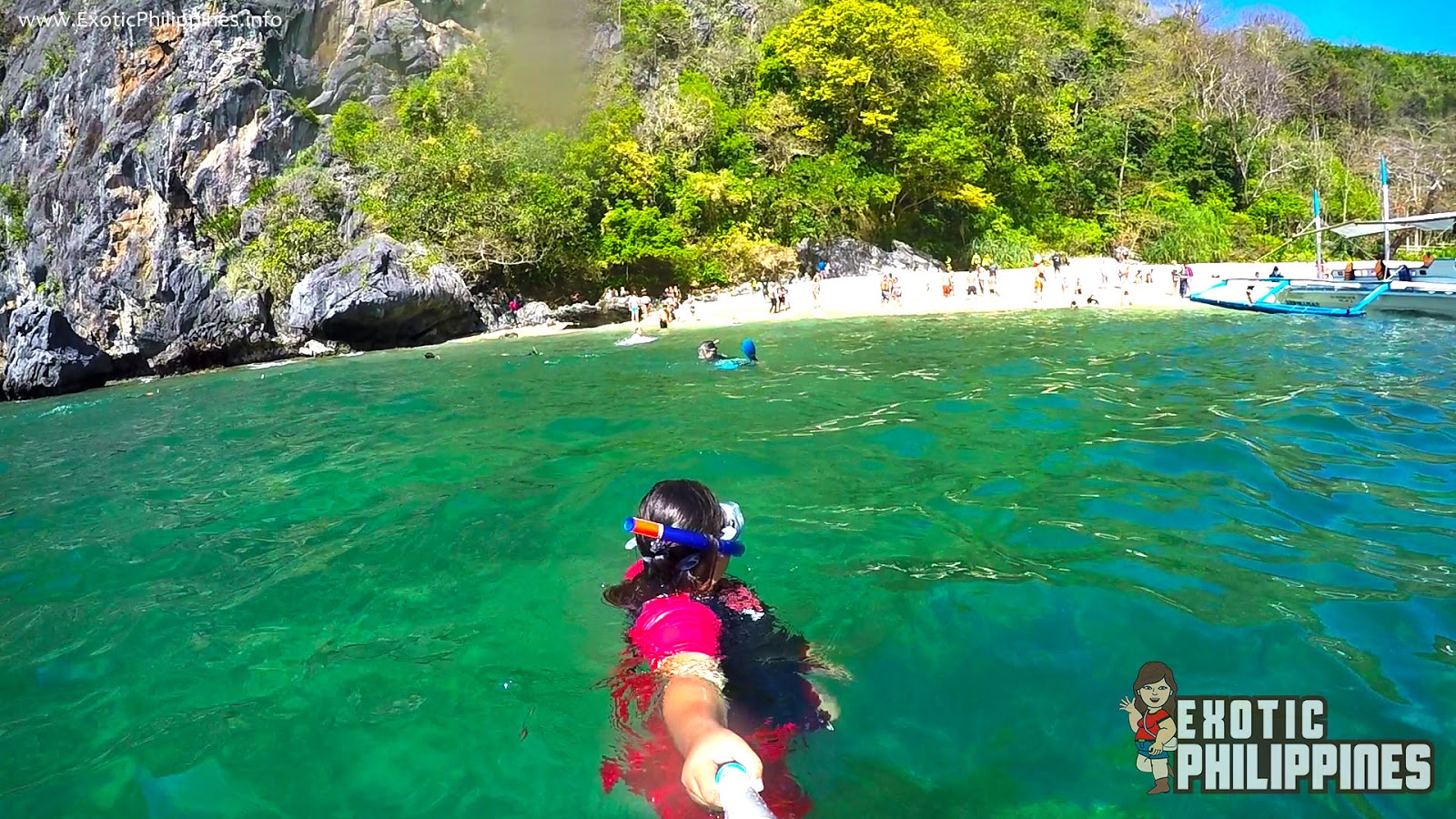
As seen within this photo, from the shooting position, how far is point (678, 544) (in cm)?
251

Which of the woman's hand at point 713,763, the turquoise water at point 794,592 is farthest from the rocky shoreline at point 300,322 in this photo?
the woman's hand at point 713,763

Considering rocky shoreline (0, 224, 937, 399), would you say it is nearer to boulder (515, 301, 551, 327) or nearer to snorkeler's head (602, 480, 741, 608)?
boulder (515, 301, 551, 327)

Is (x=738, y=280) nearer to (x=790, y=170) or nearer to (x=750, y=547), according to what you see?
(x=790, y=170)

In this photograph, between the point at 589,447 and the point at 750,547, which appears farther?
the point at 589,447

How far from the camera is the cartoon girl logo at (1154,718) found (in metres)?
2.70

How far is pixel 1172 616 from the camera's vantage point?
3691 mm

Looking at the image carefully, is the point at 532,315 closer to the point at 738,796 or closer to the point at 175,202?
the point at 175,202

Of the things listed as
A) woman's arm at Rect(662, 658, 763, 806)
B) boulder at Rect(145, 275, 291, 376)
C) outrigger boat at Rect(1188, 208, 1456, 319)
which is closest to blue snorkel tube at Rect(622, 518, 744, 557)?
woman's arm at Rect(662, 658, 763, 806)

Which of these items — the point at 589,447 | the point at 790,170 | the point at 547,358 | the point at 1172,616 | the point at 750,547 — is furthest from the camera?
the point at 790,170

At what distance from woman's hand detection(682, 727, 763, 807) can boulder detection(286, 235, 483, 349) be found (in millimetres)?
25801

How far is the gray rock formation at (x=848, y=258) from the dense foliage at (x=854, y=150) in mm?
735

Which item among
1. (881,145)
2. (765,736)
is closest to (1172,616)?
(765,736)

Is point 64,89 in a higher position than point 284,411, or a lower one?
higher

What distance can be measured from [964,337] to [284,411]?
13.6 m
